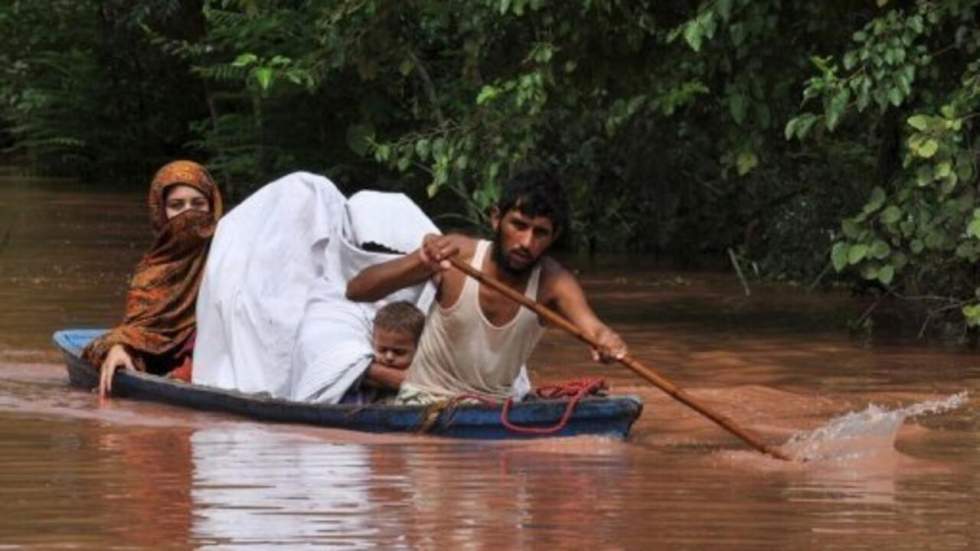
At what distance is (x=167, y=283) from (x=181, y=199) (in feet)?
1.66

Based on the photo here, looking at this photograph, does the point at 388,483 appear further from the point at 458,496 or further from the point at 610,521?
the point at 610,521

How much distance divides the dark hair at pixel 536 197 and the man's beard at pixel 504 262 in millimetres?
130

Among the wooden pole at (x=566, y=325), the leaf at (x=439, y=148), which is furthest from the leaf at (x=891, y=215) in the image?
the wooden pole at (x=566, y=325)

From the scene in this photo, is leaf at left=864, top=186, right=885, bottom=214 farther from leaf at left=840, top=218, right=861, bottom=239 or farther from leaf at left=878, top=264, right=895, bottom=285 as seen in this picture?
leaf at left=878, top=264, right=895, bottom=285

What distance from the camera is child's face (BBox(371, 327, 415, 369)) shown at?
10.1m

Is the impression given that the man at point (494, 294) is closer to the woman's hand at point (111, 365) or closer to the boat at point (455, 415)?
the boat at point (455, 415)

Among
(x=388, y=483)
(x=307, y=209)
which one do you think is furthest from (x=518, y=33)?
(x=388, y=483)

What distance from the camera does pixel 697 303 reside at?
16766mm

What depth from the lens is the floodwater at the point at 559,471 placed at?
7602mm

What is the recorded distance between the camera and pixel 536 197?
905cm

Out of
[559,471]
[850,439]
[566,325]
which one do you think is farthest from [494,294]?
[850,439]

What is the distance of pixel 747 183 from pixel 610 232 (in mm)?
1756

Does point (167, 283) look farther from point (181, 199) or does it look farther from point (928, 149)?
point (928, 149)

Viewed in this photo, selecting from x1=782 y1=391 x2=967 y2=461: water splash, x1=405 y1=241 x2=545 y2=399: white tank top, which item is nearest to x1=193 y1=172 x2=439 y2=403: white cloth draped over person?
x1=405 y1=241 x2=545 y2=399: white tank top
